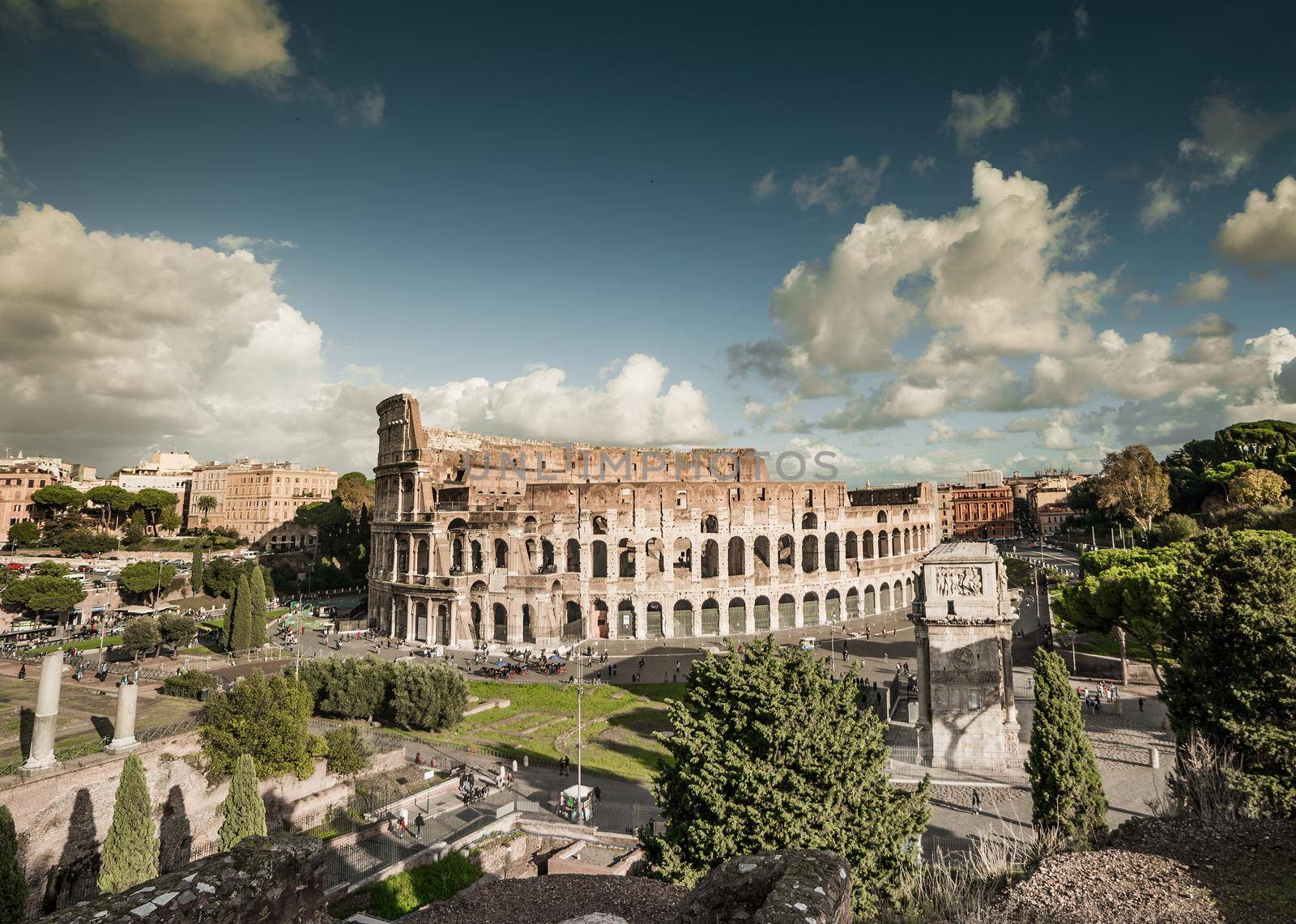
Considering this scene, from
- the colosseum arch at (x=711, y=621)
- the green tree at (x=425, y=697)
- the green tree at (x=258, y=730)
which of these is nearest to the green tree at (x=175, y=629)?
the green tree at (x=425, y=697)

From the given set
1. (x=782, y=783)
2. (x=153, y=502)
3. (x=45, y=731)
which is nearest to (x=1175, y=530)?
(x=782, y=783)

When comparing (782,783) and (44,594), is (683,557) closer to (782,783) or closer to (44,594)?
(782,783)

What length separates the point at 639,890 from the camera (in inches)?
473

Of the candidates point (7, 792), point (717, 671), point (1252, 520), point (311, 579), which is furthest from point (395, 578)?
point (1252, 520)

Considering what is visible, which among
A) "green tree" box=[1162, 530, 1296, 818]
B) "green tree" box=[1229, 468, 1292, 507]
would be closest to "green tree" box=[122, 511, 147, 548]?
"green tree" box=[1162, 530, 1296, 818]

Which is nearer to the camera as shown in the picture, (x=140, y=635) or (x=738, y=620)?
(x=140, y=635)

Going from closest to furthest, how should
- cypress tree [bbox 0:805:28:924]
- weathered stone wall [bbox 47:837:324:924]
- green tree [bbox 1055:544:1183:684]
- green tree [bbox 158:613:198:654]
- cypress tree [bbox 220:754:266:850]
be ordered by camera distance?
1. weathered stone wall [bbox 47:837:324:924]
2. cypress tree [bbox 0:805:28:924]
3. cypress tree [bbox 220:754:266:850]
4. green tree [bbox 1055:544:1183:684]
5. green tree [bbox 158:613:198:654]

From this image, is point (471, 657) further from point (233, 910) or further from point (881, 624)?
point (233, 910)

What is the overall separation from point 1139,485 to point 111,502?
118m

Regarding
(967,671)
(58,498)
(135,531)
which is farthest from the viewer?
(58,498)

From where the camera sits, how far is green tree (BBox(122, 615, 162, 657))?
133 ft

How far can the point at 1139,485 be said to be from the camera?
66312mm

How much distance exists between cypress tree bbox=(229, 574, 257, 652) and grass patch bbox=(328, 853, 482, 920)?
31990 millimetres

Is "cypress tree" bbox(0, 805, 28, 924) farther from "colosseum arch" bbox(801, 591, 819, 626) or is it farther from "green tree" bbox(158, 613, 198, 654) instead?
"colosseum arch" bbox(801, 591, 819, 626)
